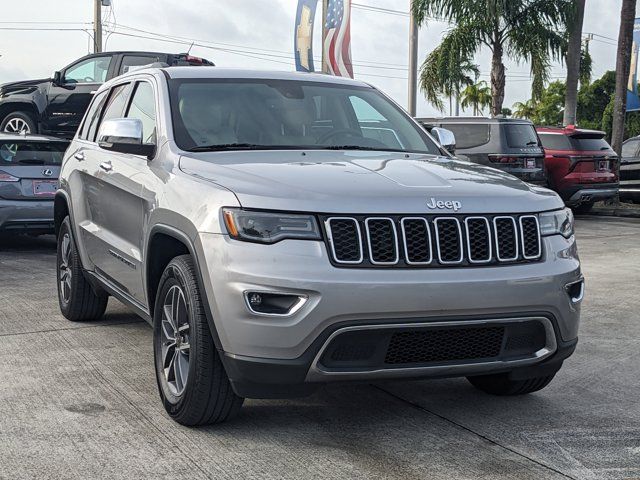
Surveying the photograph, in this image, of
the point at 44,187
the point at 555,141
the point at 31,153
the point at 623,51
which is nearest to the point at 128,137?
the point at 44,187

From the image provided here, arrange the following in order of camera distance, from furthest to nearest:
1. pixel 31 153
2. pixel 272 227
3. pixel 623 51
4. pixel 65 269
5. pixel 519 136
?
pixel 623 51, pixel 519 136, pixel 31 153, pixel 65 269, pixel 272 227

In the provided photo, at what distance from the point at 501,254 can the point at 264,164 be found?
120 cm

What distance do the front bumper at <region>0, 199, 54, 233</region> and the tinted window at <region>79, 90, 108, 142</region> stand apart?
4.84 metres

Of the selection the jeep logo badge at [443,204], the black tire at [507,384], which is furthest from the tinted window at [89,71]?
the jeep logo badge at [443,204]

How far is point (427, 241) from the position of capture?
4.27m

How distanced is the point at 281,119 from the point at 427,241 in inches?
63.9

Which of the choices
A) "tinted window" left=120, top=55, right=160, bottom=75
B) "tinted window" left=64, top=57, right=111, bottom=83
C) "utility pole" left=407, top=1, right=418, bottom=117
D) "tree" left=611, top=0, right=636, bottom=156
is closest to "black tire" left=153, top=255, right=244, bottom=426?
"tinted window" left=120, top=55, right=160, bottom=75

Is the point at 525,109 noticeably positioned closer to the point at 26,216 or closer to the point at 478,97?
the point at 478,97

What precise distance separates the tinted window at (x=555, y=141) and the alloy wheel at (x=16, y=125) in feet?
31.4

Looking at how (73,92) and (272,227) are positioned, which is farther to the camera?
(73,92)

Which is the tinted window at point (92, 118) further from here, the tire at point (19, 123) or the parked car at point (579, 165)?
the parked car at point (579, 165)

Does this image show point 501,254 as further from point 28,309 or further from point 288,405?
point 28,309

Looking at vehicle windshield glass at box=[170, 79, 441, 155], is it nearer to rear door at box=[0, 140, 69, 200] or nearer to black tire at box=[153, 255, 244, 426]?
black tire at box=[153, 255, 244, 426]

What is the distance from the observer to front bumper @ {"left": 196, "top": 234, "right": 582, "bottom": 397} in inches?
160
